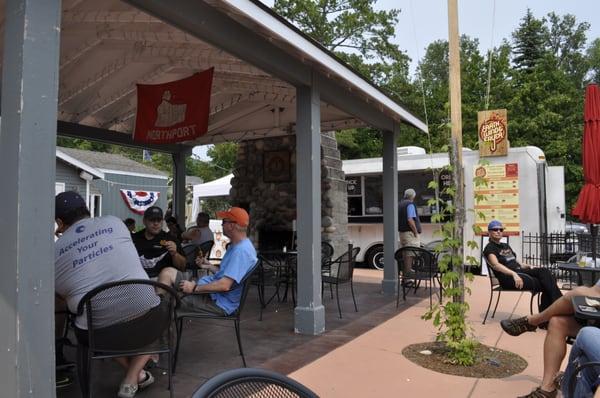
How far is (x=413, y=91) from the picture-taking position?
22547mm

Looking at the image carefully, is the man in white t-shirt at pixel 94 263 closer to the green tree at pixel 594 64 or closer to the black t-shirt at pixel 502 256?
the black t-shirt at pixel 502 256

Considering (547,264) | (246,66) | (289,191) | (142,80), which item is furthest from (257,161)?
(547,264)

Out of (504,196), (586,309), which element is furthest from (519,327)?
(504,196)

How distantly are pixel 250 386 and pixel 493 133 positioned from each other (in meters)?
9.62

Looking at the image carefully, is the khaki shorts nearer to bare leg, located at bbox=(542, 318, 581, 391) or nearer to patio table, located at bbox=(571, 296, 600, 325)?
bare leg, located at bbox=(542, 318, 581, 391)

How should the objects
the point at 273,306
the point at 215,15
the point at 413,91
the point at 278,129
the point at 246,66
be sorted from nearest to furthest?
1. the point at 215,15
2. the point at 246,66
3. the point at 273,306
4. the point at 278,129
5. the point at 413,91

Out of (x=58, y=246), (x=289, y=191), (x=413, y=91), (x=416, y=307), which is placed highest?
(x=413, y=91)

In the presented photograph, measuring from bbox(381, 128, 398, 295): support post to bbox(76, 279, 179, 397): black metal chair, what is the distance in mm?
4906

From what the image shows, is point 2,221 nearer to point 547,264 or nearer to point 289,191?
point 289,191

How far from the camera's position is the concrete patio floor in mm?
3291

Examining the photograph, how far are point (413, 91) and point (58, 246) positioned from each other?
2173 centimetres

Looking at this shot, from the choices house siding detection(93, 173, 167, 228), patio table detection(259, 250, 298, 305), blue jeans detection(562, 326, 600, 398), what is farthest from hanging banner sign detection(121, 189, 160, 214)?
blue jeans detection(562, 326, 600, 398)

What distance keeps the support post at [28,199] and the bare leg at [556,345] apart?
2.87 m

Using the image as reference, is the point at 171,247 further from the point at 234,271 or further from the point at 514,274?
the point at 514,274
